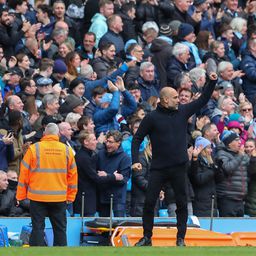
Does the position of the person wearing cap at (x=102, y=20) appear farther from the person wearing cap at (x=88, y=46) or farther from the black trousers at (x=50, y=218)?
the black trousers at (x=50, y=218)

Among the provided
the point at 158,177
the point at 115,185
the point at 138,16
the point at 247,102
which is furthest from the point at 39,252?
the point at 138,16

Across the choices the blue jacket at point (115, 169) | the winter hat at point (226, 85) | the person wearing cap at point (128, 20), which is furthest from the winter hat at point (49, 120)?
the person wearing cap at point (128, 20)

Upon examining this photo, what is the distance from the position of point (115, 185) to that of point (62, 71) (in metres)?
3.50

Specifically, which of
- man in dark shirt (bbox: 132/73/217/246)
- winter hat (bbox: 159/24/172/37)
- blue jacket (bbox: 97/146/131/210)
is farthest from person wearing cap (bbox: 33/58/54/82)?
man in dark shirt (bbox: 132/73/217/246)

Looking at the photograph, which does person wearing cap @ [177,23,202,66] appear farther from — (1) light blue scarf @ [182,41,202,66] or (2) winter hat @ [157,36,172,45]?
(2) winter hat @ [157,36,172,45]

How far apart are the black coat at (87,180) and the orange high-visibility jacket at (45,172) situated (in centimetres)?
191

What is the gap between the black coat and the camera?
19484 millimetres

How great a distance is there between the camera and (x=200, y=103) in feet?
55.5

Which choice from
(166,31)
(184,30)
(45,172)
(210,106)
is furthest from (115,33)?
(45,172)

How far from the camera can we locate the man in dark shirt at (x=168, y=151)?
16.7m

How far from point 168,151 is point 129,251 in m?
2.26

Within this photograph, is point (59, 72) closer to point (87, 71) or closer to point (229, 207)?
point (87, 71)

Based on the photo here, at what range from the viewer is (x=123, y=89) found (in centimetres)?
2170

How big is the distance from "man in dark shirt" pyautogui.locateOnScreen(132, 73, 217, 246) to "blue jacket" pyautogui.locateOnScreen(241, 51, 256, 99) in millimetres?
8720
